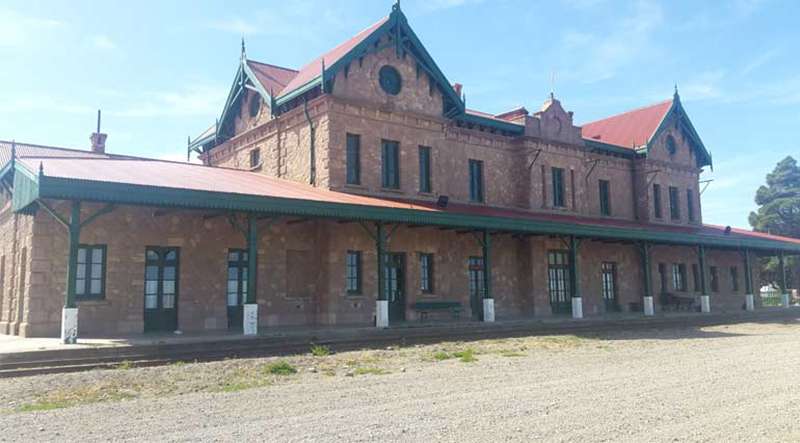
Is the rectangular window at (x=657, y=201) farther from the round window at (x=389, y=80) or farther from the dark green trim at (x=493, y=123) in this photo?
the round window at (x=389, y=80)

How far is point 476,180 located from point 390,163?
167 inches

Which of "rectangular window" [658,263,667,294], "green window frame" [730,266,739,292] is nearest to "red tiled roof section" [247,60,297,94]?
"rectangular window" [658,263,667,294]

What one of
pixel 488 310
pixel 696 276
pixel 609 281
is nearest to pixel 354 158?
pixel 488 310

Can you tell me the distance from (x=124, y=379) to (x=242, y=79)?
Answer: 15401 millimetres

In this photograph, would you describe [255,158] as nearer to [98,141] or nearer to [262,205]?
[98,141]

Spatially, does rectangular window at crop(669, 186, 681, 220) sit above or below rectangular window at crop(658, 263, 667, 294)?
above

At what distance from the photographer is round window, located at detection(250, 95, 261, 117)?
2272 centimetres

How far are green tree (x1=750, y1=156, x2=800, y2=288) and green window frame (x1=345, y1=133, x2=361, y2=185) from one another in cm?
4059

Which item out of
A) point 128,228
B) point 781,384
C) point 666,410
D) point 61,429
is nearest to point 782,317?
point 781,384

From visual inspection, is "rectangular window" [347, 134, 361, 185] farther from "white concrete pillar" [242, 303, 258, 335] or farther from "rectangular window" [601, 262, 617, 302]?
"rectangular window" [601, 262, 617, 302]

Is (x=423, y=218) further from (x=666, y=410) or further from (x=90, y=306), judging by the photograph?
(x=666, y=410)

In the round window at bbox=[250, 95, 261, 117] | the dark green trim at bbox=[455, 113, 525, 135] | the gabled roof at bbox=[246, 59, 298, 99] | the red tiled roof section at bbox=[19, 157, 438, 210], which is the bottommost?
the red tiled roof section at bbox=[19, 157, 438, 210]

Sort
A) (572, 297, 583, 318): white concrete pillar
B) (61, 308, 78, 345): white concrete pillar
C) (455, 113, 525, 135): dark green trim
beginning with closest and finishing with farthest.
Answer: (61, 308, 78, 345): white concrete pillar, (572, 297, 583, 318): white concrete pillar, (455, 113, 525, 135): dark green trim

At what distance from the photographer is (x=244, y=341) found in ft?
42.7
